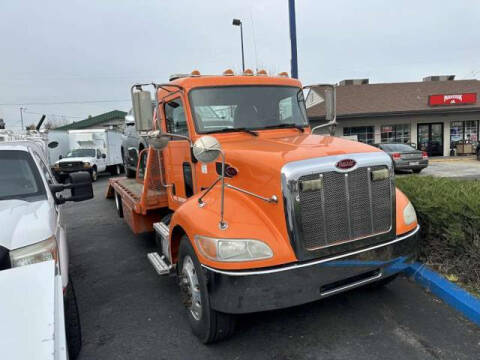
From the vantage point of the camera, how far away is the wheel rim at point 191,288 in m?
3.25

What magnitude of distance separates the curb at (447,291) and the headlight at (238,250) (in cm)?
205

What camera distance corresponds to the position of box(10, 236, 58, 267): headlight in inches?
109

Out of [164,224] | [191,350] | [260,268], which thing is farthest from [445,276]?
[164,224]

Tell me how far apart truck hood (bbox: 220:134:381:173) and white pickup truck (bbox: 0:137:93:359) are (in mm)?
1725

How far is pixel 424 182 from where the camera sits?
5.24 metres

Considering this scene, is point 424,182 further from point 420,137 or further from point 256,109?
point 420,137

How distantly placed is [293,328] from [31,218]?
2.54m

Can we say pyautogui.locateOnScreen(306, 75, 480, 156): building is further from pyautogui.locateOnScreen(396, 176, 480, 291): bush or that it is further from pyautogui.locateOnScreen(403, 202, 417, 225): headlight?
pyautogui.locateOnScreen(403, 202, 417, 225): headlight

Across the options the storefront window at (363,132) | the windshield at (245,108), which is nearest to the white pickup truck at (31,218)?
the windshield at (245,108)

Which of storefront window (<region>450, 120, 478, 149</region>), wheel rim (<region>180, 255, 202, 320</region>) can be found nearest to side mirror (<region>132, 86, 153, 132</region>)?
wheel rim (<region>180, 255, 202, 320</region>)

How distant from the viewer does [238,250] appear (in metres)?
2.80

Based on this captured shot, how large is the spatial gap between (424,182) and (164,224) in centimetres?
366

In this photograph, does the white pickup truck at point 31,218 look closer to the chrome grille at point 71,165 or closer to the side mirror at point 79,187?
the side mirror at point 79,187

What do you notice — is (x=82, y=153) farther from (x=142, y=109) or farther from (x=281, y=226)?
(x=281, y=226)
